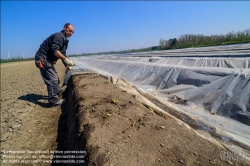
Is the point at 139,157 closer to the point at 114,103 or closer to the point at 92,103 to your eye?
the point at 114,103

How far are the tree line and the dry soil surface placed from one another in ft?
55.6

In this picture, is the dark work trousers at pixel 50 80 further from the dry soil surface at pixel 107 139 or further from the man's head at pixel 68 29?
the man's head at pixel 68 29

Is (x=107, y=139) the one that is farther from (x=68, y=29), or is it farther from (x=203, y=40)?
(x=203, y=40)

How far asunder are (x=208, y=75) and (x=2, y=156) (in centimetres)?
440

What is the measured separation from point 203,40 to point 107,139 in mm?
25532

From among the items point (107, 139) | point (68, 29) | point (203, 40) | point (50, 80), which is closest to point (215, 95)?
point (107, 139)

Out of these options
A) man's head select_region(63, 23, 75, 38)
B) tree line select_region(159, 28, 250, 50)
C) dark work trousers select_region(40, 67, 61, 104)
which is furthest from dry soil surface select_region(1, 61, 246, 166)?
tree line select_region(159, 28, 250, 50)

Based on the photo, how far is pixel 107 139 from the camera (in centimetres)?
171

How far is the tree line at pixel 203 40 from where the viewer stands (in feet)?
52.8

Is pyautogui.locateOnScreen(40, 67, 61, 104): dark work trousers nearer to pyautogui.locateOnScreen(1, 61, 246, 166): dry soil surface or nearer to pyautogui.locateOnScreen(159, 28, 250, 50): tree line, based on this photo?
pyautogui.locateOnScreen(1, 61, 246, 166): dry soil surface

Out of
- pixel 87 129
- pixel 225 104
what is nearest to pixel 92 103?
pixel 87 129

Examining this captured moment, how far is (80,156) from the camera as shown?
168cm

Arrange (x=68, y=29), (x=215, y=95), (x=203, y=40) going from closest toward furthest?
(x=215, y=95)
(x=68, y=29)
(x=203, y=40)

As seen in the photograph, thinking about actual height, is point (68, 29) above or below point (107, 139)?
above
